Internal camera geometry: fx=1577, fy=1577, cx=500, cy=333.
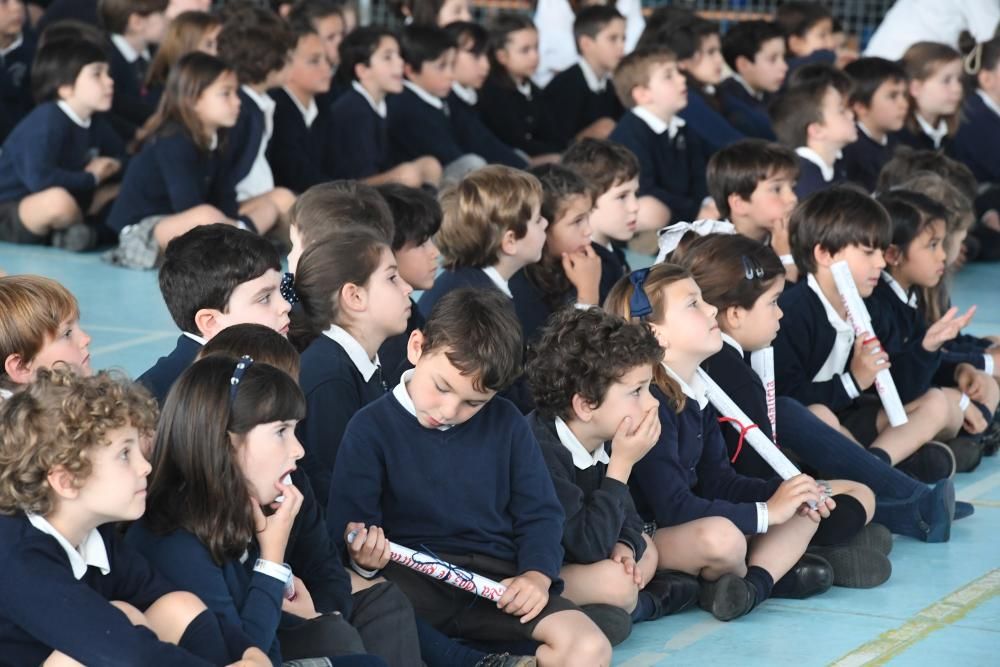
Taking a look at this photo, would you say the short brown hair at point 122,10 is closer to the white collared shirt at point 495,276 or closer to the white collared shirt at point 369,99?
the white collared shirt at point 369,99

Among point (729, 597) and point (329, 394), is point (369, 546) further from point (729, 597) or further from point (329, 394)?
point (729, 597)

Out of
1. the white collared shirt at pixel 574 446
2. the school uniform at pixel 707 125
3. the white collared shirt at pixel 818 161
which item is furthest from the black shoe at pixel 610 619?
the school uniform at pixel 707 125

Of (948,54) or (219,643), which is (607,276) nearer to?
(219,643)

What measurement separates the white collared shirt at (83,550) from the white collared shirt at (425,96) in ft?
17.6

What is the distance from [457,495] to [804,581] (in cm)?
91

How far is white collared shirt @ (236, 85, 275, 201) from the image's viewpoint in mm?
6496

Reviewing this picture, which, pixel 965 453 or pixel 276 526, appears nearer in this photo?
pixel 276 526

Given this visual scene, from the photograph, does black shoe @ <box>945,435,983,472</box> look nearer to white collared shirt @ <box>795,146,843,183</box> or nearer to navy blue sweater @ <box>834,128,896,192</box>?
white collared shirt @ <box>795,146,843,183</box>

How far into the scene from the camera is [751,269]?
11.9 ft

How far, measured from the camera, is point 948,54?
724cm

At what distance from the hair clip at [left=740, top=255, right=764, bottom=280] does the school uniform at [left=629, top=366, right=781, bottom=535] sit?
350mm

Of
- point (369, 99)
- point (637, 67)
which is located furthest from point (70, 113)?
point (637, 67)

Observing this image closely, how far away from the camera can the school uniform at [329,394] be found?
118 inches

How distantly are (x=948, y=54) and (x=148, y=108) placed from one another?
3.71m
